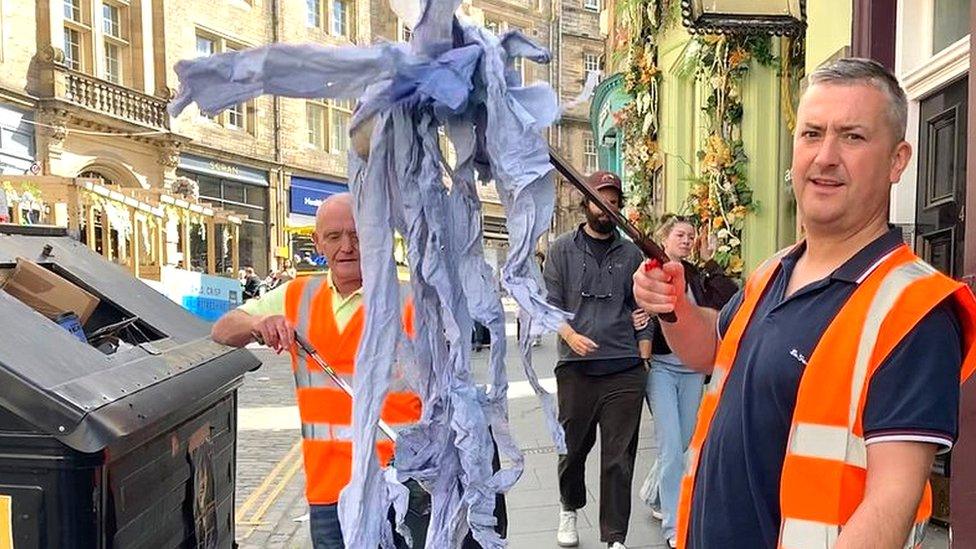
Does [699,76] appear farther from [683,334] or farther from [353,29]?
[353,29]

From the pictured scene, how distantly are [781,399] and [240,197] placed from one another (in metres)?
25.7

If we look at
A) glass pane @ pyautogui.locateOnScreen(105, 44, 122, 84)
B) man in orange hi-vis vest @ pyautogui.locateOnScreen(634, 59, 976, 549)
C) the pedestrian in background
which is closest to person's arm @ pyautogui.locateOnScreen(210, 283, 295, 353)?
man in orange hi-vis vest @ pyautogui.locateOnScreen(634, 59, 976, 549)

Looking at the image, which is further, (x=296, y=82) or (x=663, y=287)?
(x=663, y=287)

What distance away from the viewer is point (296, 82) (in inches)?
46.2

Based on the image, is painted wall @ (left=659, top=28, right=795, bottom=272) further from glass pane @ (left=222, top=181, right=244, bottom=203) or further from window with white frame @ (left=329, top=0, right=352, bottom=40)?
window with white frame @ (left=329, top=0, right=352, bottom=40)

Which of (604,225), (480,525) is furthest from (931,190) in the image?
(480,525)

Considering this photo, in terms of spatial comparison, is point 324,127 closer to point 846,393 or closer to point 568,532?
A: point 568,532

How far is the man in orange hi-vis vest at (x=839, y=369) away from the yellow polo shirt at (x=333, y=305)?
4.02 ft

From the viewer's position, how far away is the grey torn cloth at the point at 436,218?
1.19m

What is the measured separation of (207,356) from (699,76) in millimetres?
6088

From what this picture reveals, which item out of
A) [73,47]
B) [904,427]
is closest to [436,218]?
[904,427]

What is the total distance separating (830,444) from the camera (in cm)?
132

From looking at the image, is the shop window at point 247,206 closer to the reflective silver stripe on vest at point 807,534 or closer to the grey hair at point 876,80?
the grey hair at point 876,80

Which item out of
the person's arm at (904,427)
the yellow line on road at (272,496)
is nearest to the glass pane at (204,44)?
the yellow line on road at (272,496)
